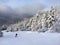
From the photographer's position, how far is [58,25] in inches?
1133

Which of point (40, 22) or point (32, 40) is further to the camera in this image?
point (40, 22)

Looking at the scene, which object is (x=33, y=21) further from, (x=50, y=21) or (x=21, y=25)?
(x=50, y=21)

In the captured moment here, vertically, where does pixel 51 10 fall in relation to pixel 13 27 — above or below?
above

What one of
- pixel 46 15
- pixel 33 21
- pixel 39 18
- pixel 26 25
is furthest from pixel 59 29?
pixel 26 25

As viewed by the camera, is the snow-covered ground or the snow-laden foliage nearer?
the snow-covered ground

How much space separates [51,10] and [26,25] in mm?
18299

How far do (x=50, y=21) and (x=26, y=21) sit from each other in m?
20.2

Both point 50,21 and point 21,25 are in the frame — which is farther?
point 21,25

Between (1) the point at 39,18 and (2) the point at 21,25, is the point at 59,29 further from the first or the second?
(2) the point at 21,25

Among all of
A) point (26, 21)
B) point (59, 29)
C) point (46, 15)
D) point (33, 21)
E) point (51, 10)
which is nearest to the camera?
point (59, 29)

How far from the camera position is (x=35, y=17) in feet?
176

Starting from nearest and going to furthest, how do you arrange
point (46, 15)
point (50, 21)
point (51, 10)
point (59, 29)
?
point (59, 29)
point (50, 21)
point (51, 10)
point (46, 15)

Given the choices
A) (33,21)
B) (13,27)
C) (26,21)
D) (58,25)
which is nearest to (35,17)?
(33,21)

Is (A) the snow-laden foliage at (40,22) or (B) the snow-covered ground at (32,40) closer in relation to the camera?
(B) the snow-covered ground at (32,40)
